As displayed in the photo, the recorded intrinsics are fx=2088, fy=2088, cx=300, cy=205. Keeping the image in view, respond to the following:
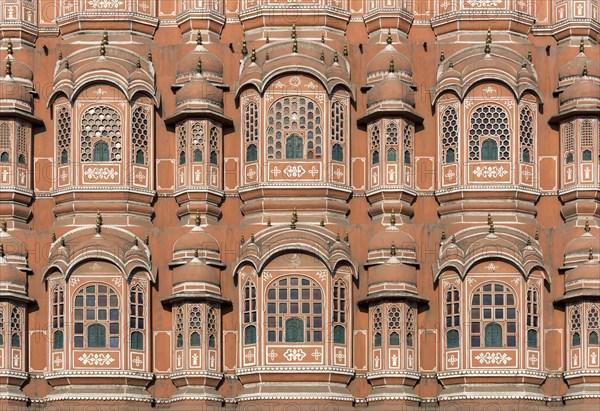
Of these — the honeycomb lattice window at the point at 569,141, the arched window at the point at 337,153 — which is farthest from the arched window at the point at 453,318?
the honeycomb lattice window at the point at 569,141

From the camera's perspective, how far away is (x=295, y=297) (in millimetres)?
53031

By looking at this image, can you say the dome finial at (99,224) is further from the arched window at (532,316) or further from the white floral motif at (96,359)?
the arched window at (532,316)

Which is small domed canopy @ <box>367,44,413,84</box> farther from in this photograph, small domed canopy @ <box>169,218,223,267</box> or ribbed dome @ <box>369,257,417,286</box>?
small domed canopy @ <box>169,218,223,267</box>

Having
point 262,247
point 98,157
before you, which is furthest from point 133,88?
point 262,247

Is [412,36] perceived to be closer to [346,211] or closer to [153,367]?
[346,211]

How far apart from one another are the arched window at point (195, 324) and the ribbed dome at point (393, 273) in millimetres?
4476

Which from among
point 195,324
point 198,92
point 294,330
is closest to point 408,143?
point 198,92

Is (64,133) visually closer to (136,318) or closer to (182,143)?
(182,143)

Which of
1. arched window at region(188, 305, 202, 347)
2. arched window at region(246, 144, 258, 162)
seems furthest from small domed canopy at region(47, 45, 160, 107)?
arched window at region(188, 305, 202, 347)

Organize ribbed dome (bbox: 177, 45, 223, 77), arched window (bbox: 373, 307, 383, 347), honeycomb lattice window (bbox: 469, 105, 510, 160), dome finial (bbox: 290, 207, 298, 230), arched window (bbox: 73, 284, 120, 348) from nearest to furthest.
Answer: arched window (bbox: 73, 284, 120, 348)
arched window (bbox: 373, 307, 383, 347)
dome finial (bbox: 290, 207, 298, 230)
honeycomb lattice window (bbox: 469, 105, 510, 160)
ribbed dome (bbox: 177, 45, 223, 77)

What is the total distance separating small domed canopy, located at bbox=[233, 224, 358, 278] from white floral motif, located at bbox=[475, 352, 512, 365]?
3.84m

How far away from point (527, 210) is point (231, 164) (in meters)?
7.82

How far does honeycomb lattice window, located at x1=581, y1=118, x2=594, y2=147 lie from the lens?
2131 inches

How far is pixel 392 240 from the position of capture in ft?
176
